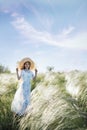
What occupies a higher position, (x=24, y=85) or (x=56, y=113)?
(x=24, y=85)

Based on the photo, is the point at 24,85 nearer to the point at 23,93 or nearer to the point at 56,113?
the point at 23,93

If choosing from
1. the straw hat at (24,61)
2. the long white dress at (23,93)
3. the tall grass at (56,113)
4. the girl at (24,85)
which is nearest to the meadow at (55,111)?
the tall grass at (56,113)

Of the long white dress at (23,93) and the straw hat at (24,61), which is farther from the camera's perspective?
the straw hat at (24,61)

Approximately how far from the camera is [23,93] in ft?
31.8

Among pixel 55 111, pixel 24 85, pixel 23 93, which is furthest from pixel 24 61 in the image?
pixel 55 111

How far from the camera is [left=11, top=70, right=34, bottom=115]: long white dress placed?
30.1 feet

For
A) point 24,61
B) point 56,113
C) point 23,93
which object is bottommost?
point 56,113

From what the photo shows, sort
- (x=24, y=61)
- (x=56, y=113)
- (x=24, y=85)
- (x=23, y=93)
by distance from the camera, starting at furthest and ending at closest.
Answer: (x=24, y=61)
(x=24, y=85)
(x=23, y=93)
(x=56, y=113)

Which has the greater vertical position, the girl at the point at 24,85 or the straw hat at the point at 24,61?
the straw hat at the point at 24,61

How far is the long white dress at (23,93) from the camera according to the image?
918cm

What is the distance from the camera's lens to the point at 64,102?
6957 mm

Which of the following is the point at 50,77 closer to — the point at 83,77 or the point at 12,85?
the point at 12,85

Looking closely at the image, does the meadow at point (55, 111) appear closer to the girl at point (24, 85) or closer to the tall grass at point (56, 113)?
the tall grass at point (56, 113)

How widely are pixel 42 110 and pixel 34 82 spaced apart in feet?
15.9
